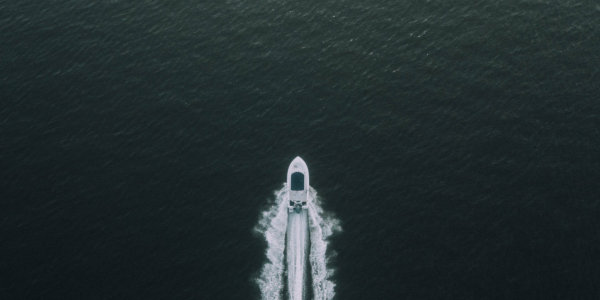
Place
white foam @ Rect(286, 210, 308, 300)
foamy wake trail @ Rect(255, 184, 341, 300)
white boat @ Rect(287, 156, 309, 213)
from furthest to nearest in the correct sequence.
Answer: white boat @ Rect(287, 156, 309, 213)
foamy wake trail @ Rect(255, 184, 341, 300)
white foam @ Rect(286, 210, 308, 300)

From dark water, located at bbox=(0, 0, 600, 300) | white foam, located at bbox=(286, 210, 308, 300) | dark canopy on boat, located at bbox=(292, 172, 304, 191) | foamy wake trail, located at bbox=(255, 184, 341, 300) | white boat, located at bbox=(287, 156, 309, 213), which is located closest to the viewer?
white foam, located at bbox=(286, 210, 308, 300)

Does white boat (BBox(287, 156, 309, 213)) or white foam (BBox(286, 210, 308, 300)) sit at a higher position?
white boat (BBox(287, 156, 309, 213))

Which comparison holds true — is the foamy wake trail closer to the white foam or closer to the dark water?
the white foam

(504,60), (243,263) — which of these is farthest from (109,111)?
(504,60)

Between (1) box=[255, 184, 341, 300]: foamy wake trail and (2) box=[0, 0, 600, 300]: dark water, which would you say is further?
(2) box=[0, 0, 600, 300]: dark water

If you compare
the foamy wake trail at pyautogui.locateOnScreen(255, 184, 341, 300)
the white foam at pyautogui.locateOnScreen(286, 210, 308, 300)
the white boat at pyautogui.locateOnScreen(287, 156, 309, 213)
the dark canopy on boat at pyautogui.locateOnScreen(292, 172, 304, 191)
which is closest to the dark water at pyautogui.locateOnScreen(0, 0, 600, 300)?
the foamy wake trail at pyautogui.locateOnScreen(255, 184, 341, 300)

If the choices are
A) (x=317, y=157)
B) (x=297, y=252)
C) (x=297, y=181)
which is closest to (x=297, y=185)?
(x=297, y=181)

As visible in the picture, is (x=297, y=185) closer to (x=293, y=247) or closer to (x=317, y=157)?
(x=317, y=157)

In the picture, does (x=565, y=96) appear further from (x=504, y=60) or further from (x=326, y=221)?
(x=326, y=221)
